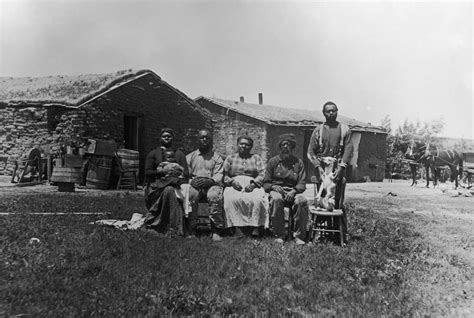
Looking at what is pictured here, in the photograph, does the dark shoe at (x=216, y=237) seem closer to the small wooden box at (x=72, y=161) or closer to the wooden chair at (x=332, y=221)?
the wooden chair at (x=332, y=221)

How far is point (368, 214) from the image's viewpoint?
8.92 m

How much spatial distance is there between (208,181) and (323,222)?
1778 millimetres

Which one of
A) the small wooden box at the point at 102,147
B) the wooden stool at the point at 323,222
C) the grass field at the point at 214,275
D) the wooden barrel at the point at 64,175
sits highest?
the small wooden box at the point at 102,147

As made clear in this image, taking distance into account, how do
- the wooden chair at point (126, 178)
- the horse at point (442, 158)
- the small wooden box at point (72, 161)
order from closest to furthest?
the small wooden box at point (72, 161), the wooden chair at point (126, 178), the horse at point (442, 158)

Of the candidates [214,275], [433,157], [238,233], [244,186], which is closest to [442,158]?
[433,157]

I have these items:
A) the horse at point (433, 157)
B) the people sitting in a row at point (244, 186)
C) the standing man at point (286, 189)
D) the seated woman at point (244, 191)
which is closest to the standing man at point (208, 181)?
the people sitting in a row at point (244, 186)

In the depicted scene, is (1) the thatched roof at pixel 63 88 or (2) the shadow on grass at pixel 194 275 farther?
(1) the thatched roof at pixel 63 88

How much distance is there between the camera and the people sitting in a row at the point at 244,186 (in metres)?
5.91

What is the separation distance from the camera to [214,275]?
13.7 ft

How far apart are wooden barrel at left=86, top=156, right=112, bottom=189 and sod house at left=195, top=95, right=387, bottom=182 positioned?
323 inches

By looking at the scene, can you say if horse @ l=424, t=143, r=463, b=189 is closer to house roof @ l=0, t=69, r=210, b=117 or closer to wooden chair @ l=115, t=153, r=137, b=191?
house roof @ l=0, t=69, r=210, b=117

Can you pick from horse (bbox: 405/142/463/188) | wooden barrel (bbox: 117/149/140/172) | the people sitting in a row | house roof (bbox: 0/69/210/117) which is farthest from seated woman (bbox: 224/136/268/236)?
horse (bbox: 405/142/463/188)

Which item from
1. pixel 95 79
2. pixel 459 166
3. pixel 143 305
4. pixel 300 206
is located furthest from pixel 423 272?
pixel 459 166

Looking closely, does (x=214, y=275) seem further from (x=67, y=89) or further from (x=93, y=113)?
(x=67, y=89)
